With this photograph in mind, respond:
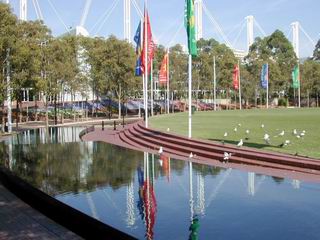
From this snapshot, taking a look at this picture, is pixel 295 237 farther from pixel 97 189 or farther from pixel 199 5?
pixel 199 5

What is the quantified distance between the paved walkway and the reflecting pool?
2.11 ft

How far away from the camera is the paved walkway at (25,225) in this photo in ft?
28.7

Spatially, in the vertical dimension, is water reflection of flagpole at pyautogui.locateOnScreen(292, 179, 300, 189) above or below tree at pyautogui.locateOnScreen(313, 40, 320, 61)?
below

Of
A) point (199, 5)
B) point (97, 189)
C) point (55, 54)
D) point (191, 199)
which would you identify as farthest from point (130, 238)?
point (199, 5)

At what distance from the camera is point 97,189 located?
11984mm

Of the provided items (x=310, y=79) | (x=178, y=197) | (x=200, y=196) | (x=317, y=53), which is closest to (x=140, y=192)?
(x=178, y=197)

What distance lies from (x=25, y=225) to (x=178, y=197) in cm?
362

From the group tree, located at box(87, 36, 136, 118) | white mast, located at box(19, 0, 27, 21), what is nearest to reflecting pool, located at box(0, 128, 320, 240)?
tree, located at box(87, 36, 136, 118)

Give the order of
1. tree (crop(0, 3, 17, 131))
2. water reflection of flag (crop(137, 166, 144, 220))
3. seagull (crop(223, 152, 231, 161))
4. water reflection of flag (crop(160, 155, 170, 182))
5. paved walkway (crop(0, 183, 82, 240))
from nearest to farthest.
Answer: paved walkway (crop(0, 183, 82, 240)) < water reflection of flag (crop(137, 166, 144, 220)) < water reflection of flag (crop(160, 155, 170, 182)) < seagull (crop(223, 152, 231, 161)) < tree (crop(0, 3, 17, 131))

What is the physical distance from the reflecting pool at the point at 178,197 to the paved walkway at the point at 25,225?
0.64m

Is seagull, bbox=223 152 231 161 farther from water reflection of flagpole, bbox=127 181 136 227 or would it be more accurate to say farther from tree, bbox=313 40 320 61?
tree, bbox=313 40 320 61

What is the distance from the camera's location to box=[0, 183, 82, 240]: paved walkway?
873cm

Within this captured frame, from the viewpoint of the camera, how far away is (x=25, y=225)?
375 inches

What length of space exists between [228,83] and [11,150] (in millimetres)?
63665
